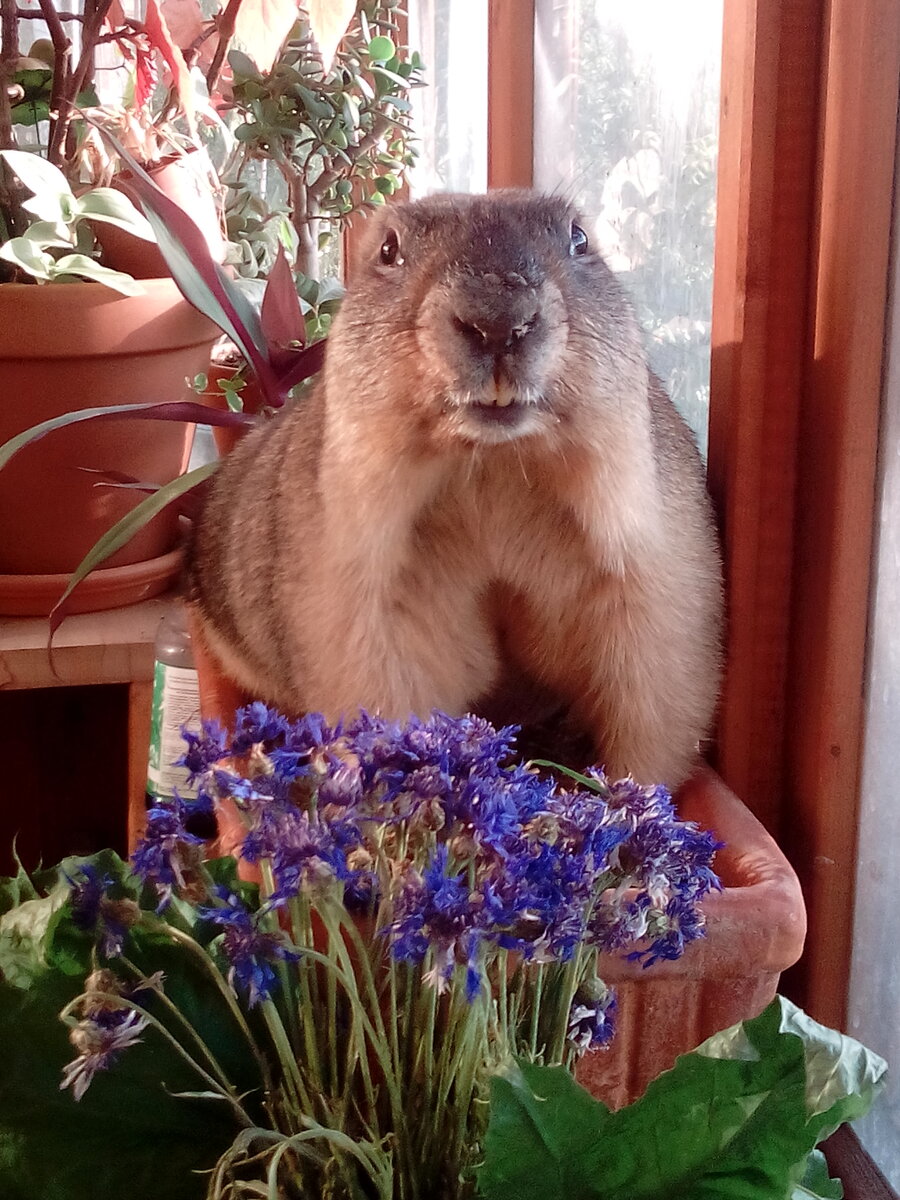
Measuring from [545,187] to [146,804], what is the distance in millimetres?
1073

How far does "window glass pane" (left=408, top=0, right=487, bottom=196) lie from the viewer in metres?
2.06

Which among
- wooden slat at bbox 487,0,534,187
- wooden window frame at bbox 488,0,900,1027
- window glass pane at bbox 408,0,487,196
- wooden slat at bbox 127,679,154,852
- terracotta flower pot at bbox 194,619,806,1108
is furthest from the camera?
window glass pane at bbox 408,0,487,196

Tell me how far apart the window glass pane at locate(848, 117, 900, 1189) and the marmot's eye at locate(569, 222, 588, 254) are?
10.1 inches

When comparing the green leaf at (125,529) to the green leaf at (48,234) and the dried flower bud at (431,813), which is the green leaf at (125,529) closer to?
the green leaf at (48,234)

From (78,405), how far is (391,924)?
1085 mm

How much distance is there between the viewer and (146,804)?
5.12ft

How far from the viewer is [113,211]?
1.47 m

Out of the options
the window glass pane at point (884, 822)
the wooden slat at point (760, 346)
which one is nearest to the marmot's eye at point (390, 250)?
the wooden slat at point (760, 346)

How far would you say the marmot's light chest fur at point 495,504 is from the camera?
898 mm

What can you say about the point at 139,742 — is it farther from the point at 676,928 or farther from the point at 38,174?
the point at 676,928

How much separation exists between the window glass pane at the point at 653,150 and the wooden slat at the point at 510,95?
8 cm

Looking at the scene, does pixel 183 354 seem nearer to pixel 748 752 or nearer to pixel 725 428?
pixel 725 428

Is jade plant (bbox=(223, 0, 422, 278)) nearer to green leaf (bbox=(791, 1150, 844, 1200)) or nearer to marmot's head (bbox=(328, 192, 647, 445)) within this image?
marmot's head (bbox=(328, 192, 647, 445))

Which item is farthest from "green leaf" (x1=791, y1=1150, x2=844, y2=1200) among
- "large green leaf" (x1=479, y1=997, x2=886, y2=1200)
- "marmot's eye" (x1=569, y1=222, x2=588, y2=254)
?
"marmot's eye" (x1=569, y1=222, x2=588, y2=254)
